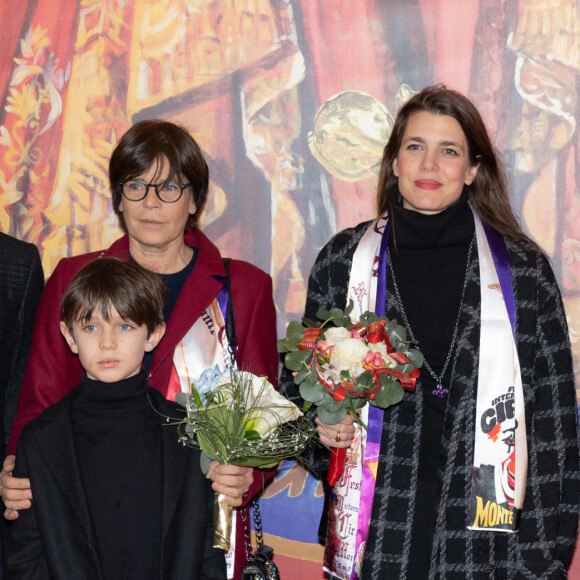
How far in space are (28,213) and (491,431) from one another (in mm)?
2754

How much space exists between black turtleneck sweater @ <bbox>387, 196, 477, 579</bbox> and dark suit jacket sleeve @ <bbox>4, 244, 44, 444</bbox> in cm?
131

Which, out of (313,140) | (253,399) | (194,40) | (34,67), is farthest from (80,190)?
(253,399)

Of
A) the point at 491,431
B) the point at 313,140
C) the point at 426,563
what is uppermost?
the point at 313,140

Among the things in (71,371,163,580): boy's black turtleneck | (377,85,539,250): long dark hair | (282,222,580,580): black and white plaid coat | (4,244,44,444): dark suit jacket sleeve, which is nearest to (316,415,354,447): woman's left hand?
(282,222,580,580): black and white plaid coat

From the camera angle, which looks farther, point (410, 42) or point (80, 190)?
point (80, 190)

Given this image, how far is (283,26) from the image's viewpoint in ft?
12.9

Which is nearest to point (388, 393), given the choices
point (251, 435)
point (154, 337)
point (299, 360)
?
point (299, 360)

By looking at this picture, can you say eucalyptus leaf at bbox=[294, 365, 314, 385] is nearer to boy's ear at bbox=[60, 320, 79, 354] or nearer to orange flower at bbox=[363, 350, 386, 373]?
orange flower at bbox=[363, 350, 386, 373]

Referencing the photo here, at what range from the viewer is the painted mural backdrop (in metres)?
3.71

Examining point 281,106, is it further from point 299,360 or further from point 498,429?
point 498,429

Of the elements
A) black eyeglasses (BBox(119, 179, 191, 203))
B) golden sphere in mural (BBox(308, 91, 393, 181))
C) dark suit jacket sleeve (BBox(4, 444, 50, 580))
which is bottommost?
dark suit jacket sleeve (BBox(4, 444, 50, 580))

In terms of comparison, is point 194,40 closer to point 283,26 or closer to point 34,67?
point 283,26

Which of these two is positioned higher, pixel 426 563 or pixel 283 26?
pixel 283 26

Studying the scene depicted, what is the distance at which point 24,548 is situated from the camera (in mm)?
2418
